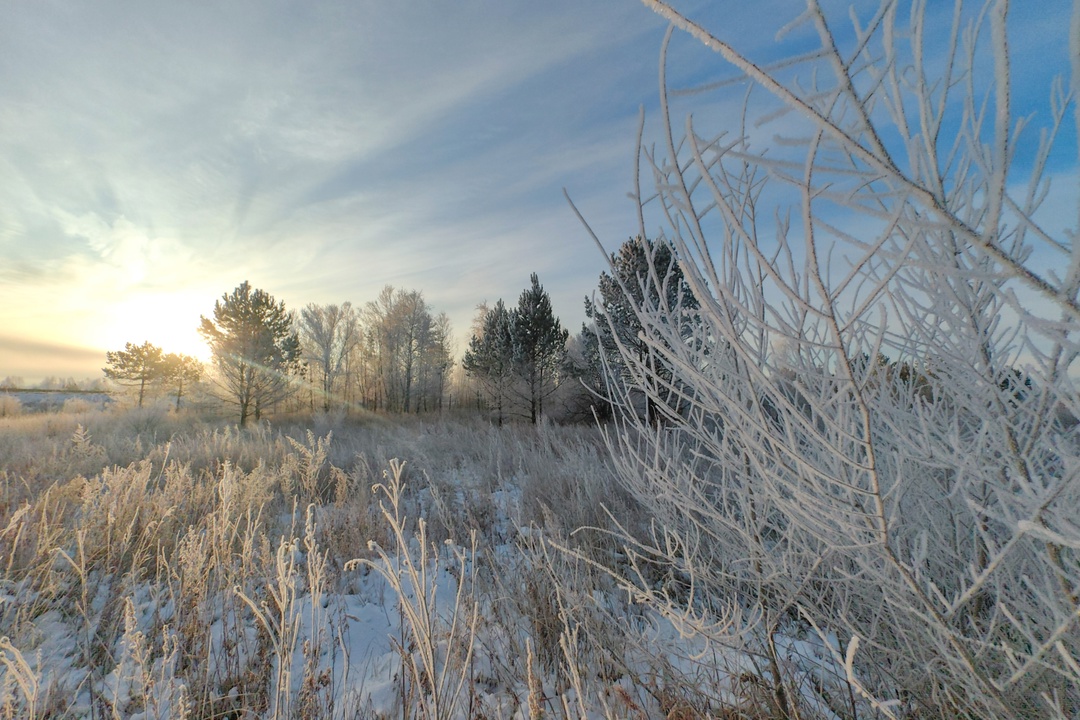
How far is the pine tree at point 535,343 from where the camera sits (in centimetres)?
1911

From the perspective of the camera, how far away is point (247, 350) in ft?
57.0

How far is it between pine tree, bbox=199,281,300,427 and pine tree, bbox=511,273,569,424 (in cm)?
977

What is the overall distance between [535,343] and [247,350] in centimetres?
1125

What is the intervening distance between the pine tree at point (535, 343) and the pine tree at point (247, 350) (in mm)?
9773

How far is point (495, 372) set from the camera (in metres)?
20.7

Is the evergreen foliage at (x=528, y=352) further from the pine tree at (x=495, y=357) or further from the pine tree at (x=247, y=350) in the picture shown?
the pine tree at (x=247, y=350)

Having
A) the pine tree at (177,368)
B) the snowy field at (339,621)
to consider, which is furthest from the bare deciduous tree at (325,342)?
the snowy field at (339,621)

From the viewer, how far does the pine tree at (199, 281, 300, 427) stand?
1700cm

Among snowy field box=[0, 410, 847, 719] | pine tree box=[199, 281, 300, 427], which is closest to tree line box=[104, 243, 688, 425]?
pine tree box=[199, 281, 300, 427]

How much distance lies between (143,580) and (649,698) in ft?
11.2

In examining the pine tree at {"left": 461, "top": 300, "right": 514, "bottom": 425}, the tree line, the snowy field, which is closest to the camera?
the snowy field

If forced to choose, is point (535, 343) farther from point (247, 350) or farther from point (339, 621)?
point (339, 621)

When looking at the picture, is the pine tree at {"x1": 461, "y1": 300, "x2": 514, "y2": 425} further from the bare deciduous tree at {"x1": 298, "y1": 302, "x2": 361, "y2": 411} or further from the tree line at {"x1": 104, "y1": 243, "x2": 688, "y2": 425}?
the bare deciduous tree at {"x1": 298, "y1": 302, "x2": 361, "y2": 411}

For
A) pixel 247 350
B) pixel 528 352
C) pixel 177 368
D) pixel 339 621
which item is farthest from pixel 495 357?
pixel 177 368
